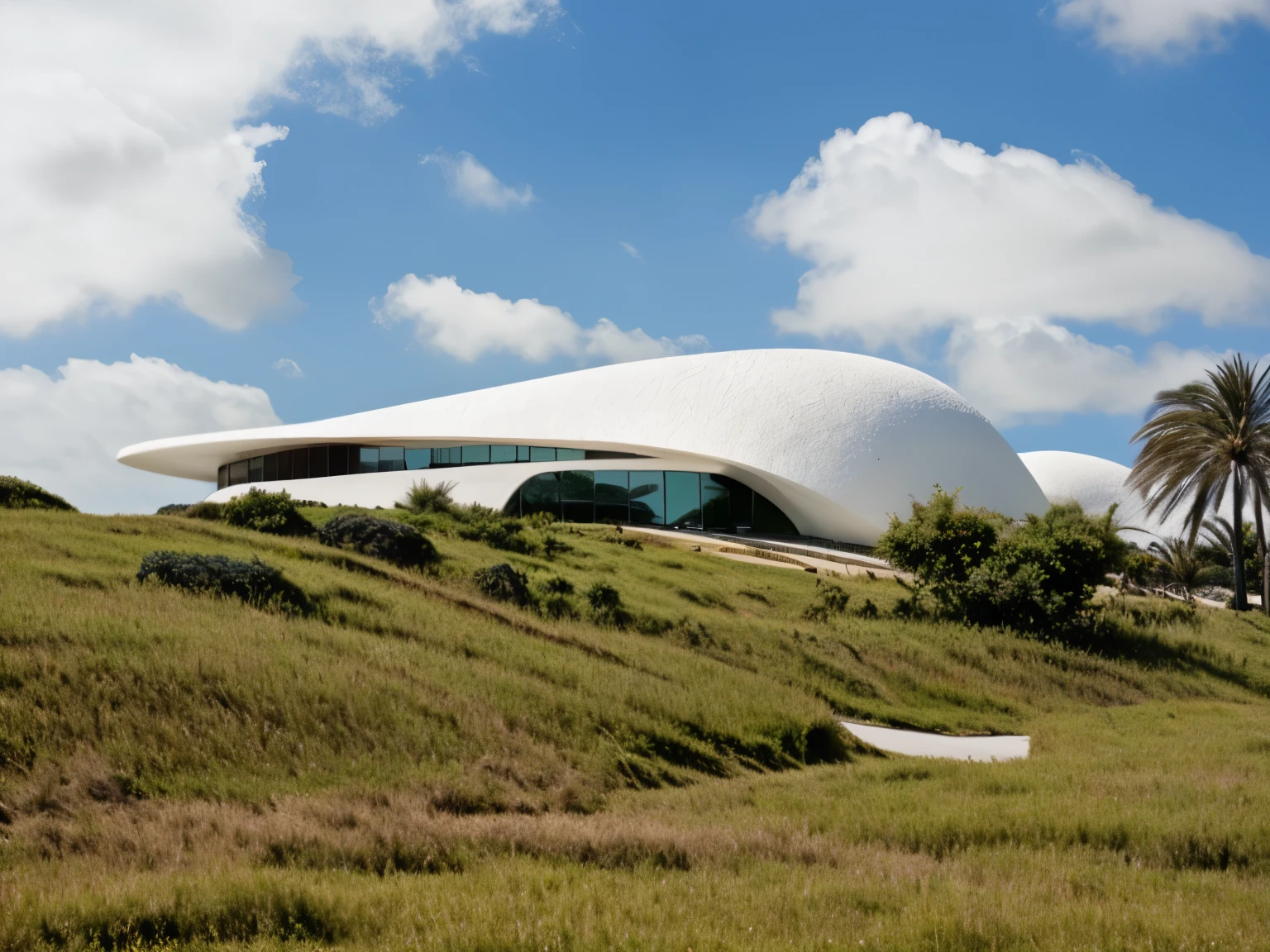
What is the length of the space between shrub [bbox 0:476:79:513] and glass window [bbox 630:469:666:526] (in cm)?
2071

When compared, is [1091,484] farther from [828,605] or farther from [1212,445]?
[828,605]

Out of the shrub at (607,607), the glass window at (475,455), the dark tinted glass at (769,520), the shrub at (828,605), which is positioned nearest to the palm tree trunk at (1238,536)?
the shrub at (828,605)

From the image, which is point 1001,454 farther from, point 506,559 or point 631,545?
point 506,559

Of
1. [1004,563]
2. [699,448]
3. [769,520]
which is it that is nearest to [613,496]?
[699,448]

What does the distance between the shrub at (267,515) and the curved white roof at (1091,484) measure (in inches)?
1794

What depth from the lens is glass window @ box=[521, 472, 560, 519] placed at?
125 feet

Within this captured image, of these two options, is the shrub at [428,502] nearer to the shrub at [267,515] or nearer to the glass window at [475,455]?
the shrub at [267,515]

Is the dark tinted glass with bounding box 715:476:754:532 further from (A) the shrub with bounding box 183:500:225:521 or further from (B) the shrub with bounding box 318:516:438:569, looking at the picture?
(B) the shrub with bounding box 318:516:438:569

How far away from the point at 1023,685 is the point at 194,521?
16.3 m

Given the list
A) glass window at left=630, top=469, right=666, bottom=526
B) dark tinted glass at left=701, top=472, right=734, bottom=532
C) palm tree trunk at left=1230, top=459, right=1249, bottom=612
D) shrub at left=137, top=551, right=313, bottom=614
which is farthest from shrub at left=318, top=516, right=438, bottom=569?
palm tree trunk at left=1230, top=459, right=1249, bottom=612

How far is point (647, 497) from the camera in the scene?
38656 mm

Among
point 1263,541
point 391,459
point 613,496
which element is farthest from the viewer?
point 391,459

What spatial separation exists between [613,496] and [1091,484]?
3482cm

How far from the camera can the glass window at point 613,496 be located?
38.3 m
